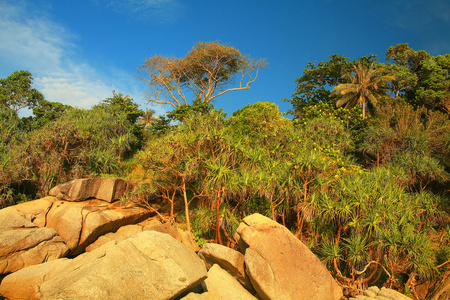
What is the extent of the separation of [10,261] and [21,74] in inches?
944

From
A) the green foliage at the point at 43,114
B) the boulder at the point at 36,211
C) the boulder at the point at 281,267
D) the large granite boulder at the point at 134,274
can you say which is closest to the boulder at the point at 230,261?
the boulder at the point at 281,267

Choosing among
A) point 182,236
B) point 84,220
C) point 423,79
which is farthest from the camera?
point 423,79

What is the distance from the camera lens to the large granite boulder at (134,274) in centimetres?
538

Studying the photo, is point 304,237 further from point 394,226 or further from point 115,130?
point 115,130

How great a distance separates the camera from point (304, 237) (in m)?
12.3

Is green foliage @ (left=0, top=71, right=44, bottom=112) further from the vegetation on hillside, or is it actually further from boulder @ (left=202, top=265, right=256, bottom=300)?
boulder @ (left=202, top=265, right=256, bottom=300)

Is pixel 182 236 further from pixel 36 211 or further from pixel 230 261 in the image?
pixel 36 211

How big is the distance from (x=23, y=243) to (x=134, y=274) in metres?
8.65

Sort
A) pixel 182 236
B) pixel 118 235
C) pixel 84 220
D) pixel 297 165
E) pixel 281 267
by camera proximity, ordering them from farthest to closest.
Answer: pixel 118 235 < pixel 84 220 < pixel 182 236 < pixel 297 165 < pixel 281 267

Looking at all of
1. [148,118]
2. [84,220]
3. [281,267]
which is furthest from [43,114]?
[281,267]

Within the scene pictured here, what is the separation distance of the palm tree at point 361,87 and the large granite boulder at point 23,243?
25.3m

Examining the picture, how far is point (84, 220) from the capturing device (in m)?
13.4

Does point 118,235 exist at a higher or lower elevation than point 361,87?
lower

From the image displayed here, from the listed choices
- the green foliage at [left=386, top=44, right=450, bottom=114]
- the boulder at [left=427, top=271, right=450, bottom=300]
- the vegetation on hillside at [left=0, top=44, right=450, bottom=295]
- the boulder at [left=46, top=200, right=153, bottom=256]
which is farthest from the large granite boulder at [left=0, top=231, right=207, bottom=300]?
the green foliage at [left=386, top=44, right=450, bottom=114]
